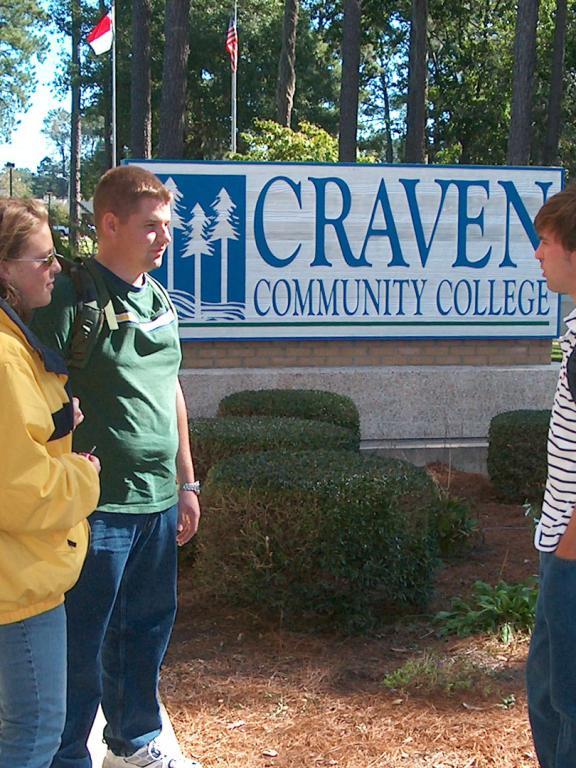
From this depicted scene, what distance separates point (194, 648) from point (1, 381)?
2488 millimetres

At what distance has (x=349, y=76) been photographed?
24.0 metres

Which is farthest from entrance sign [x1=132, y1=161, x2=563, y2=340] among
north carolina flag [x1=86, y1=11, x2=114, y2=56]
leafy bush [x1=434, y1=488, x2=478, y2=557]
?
north carolina flag [x1=86, y1=11, x2=114, y2=56]

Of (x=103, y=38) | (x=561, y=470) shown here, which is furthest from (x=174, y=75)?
(x=561, y=470)

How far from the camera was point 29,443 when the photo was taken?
2119 mm

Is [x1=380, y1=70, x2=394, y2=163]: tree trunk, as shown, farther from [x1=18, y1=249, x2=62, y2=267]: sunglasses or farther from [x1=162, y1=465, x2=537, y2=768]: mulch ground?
[x1=18, y1=249, x2=62, y2=267]: sunglasses

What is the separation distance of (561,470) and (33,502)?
119 cm

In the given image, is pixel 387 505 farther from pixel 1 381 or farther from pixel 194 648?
pixel 1 381

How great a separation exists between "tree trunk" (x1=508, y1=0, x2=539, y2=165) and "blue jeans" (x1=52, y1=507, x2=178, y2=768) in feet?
59.7

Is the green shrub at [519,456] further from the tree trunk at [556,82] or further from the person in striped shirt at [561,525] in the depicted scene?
the tree trunk at [556,82]

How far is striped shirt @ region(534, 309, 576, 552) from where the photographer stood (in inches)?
94.2

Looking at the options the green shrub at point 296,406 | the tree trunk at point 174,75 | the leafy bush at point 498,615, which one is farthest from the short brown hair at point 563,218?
the tree trunk at point 174,75

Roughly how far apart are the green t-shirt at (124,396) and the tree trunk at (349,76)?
2217cm

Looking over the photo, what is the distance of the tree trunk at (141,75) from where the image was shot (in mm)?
24422

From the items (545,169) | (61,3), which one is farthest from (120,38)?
(545,169)
